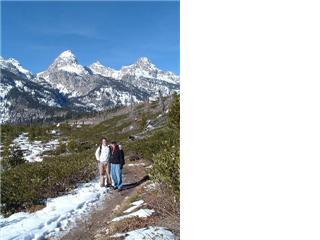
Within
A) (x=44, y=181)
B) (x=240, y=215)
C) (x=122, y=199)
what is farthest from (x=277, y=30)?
(x=44, y=181)

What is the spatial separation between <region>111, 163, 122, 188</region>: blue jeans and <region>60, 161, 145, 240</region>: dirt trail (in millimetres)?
291

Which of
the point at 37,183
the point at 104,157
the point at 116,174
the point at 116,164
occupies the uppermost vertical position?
the point at 104,157

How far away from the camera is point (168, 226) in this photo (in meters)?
6.24

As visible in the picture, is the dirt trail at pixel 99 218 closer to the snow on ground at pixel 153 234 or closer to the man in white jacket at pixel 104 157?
the man in white jacket at pixel 104 157

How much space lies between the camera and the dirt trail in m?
8.87

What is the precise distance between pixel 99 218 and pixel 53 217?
3.77ft

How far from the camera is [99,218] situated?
10125mm

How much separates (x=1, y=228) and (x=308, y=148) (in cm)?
927

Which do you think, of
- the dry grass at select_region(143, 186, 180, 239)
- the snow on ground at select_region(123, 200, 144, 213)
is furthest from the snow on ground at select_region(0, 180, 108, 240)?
the dry grass at select_region(143, 186, 180, 239)

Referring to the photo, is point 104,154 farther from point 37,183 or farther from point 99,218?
point 99,218

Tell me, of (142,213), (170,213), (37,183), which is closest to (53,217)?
(142,213)

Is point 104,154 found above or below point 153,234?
above

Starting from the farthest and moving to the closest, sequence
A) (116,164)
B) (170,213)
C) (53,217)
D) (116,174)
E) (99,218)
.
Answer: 1. (116,174)
2. (116,164)
3. (53,217)
4. (99,218)
5. (170,213)

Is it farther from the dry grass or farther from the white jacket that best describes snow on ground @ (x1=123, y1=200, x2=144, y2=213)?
the white jacket
